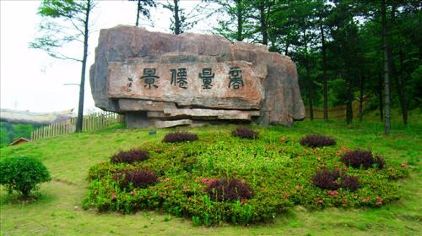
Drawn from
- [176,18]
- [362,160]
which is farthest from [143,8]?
[362,160]

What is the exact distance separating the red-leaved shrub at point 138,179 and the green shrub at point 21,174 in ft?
4.96

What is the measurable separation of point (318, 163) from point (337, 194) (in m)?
2.15

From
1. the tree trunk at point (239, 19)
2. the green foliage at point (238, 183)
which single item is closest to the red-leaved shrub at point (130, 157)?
the green foliage at point (238, 183)

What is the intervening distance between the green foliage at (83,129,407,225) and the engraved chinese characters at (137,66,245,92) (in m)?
3.81

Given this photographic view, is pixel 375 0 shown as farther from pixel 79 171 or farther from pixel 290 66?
pixel 79 171

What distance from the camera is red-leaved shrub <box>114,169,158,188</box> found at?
9.48 metres

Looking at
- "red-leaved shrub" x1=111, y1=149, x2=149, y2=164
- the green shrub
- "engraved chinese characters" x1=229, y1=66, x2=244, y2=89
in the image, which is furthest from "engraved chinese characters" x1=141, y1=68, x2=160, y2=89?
the green shrub

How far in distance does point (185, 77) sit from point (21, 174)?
771 cm

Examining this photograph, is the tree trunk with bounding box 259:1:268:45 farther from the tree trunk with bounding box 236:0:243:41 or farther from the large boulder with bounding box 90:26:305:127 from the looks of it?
the large boulder with bounding box 90:26:305:127

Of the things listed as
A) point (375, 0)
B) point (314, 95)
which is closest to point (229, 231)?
point (375, 0)

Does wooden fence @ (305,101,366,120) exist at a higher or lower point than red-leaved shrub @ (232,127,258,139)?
higher

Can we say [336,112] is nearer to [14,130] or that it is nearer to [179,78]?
[179,78]

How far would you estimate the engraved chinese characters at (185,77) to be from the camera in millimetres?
16094

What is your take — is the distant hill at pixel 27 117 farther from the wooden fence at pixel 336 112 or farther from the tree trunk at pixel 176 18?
the wooden fence at pixel 336 112
